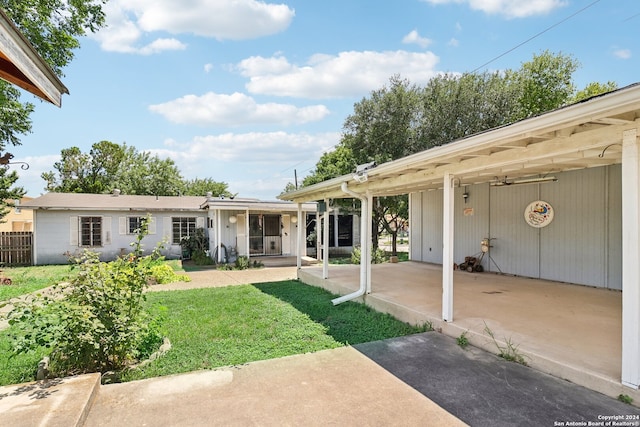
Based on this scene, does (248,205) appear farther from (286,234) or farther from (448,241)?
(448,241)

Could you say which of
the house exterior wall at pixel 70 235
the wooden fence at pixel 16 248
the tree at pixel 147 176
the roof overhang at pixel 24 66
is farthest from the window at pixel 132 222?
the tree at pixel 147 176

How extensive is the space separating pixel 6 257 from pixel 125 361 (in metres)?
14.1

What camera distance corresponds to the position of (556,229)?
7.05 m

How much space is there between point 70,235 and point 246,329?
12.9m

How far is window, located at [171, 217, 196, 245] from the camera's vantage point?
15891mm

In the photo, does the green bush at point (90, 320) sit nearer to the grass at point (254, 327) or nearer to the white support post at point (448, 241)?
the grass at point (254, 327)

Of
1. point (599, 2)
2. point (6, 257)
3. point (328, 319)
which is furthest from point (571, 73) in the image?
point (6, 257)

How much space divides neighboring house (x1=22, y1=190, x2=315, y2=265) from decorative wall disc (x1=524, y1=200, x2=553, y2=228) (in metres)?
8.52

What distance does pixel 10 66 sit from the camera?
1.96m

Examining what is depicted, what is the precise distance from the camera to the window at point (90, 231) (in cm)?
1432

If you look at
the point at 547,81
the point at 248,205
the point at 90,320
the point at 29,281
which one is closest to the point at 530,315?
the point at 90,320

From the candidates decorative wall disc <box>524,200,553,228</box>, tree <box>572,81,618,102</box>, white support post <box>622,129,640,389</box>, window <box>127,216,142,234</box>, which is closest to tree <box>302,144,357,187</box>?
decorative wall disc <box>524,200,553,228</box>

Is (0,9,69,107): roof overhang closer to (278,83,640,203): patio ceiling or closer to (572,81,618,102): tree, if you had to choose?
(278,83,640,203): patio ceiling

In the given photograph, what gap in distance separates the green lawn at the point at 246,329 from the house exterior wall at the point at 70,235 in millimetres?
7427
